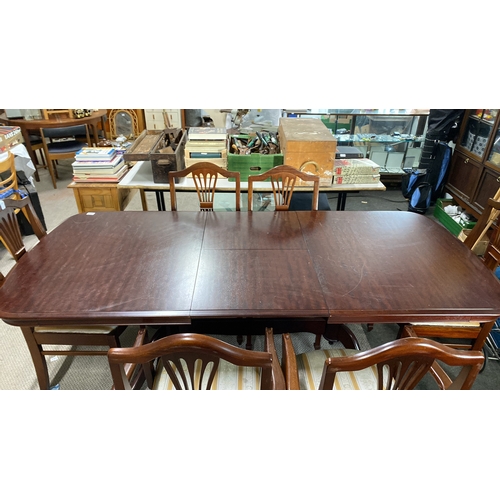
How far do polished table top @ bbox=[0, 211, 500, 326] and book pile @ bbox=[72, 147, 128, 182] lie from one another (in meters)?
0.89

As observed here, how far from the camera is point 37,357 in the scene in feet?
5.33

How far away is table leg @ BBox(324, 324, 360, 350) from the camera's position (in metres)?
1.86

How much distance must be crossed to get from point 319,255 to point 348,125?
9.69ft

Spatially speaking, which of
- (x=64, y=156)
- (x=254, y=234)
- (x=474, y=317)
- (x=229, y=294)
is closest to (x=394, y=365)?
(x=474, y=317)

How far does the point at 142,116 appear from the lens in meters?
5.58

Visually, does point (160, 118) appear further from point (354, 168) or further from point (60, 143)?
point (354, 168)

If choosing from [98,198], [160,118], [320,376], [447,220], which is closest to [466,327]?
[320,376]

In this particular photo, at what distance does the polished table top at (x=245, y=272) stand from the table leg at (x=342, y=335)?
481 millimetres

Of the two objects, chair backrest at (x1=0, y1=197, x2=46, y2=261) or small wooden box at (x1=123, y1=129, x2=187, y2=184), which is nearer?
chair backrest at (x1=0, y1=197, x2=46, y2=261)

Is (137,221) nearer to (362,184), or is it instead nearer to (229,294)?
(229,294)

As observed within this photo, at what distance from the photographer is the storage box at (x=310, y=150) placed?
95.5 inches

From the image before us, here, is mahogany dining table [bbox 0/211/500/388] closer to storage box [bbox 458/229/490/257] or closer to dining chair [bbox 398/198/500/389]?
dining chair [bbox 398/198/500/389]

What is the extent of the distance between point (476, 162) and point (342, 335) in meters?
2.32

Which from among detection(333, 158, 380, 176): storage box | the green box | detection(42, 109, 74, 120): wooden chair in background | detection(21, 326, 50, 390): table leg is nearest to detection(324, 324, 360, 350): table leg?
detection(333, 158, 380, 176): storage box
